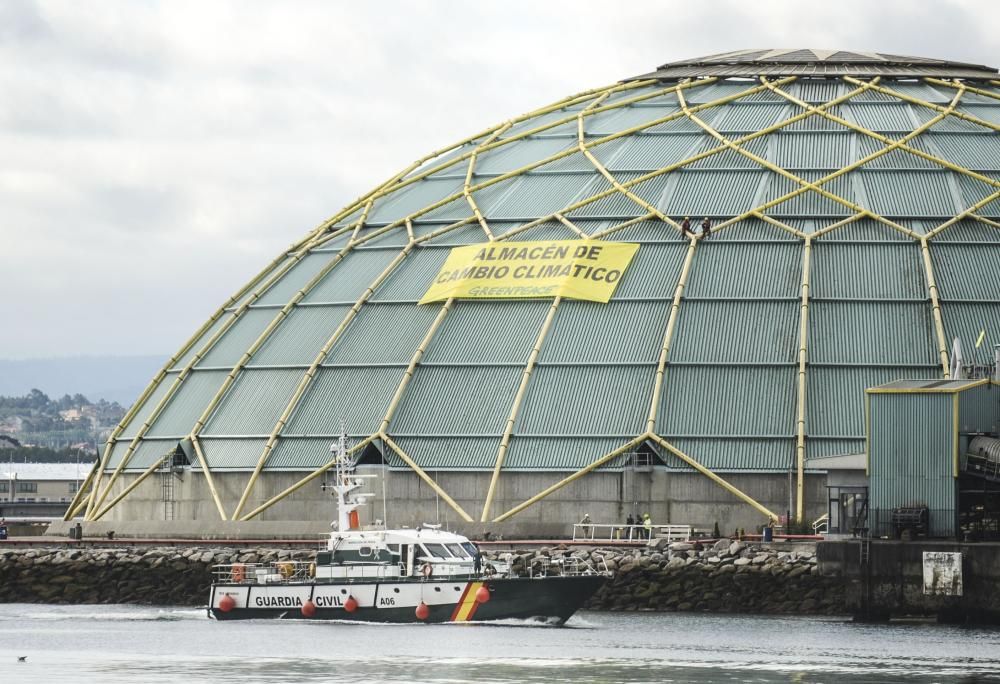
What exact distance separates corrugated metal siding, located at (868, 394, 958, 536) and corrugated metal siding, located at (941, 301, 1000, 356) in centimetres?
1665

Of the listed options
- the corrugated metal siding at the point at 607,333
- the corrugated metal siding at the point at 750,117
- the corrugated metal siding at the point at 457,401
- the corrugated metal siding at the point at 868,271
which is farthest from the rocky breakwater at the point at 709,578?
the corrugated metal siding at the point at 750,117

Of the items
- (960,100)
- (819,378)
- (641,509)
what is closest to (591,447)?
(641,509)

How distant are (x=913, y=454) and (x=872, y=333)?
1803cm

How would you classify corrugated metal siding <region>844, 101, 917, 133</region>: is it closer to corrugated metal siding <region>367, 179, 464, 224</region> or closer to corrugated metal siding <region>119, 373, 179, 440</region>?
corrugated metal siding <region>367, 179, 464, 224</region>

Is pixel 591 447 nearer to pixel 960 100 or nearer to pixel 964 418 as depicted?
pixel 964 418

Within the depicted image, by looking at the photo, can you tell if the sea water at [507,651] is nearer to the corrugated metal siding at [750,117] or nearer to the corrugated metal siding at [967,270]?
the corrugated metal siding at [967,270]

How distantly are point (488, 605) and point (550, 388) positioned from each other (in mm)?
20705

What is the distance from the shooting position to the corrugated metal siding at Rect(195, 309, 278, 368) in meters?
128

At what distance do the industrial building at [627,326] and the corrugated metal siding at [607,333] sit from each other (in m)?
0.13

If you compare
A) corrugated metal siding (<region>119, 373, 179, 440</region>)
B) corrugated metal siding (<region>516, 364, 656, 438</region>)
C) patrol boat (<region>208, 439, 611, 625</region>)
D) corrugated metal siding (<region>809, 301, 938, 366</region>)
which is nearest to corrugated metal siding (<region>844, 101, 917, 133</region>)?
corrugated metal siding (<region>809, 301, 938, 366</region>)

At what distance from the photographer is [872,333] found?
11550 centimetres

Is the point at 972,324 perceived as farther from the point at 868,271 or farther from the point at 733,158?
the point at 733,158

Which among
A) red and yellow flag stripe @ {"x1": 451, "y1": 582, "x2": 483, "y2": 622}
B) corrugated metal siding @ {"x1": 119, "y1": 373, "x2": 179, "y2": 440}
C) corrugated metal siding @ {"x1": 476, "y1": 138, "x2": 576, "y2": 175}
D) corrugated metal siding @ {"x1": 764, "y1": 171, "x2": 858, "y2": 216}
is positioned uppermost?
corrugated metal siding @ {"x1": 476, "y1": 138, "x2": 576, "y2": 175}

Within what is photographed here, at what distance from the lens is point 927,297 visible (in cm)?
11650
